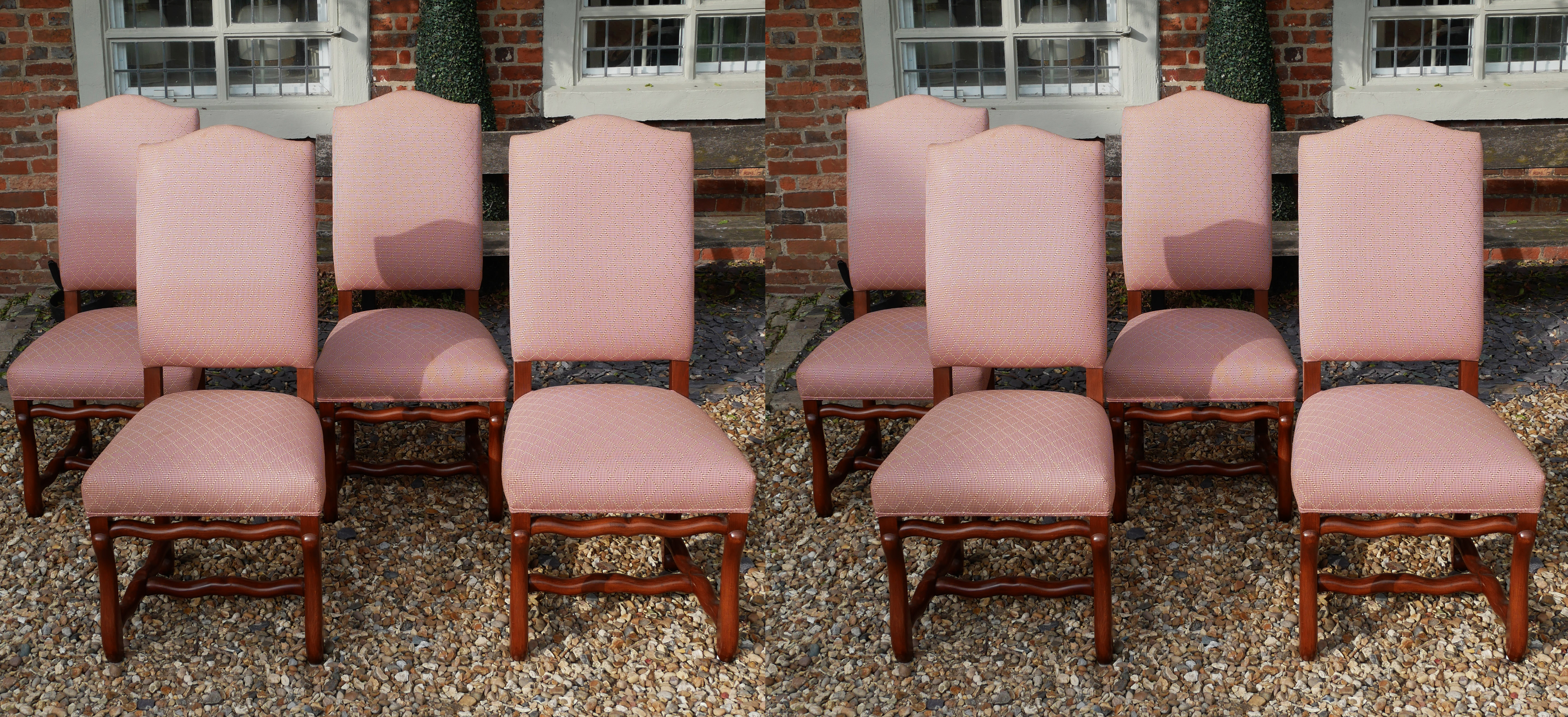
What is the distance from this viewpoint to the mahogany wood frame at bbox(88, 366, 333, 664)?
7.47ft

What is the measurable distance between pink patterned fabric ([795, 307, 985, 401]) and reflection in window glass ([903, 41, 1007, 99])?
62.0 inches

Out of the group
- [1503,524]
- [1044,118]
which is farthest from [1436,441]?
[1044,118]

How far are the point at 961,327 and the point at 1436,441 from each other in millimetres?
971

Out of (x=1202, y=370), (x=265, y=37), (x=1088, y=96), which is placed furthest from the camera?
(x=1088, y=96)

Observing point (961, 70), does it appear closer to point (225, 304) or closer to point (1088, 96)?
point (1088, 96)

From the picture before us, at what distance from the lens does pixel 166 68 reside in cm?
417

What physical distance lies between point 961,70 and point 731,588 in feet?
8.67

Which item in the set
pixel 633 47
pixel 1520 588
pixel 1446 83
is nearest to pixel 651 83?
pixel 633 47

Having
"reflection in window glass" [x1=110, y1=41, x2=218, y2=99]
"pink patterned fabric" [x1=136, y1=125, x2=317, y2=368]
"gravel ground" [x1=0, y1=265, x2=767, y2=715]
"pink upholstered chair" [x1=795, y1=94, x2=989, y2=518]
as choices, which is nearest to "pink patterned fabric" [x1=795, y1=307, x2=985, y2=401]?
"pink upholstered chair" [x1=795, y1=94, x2=989, y2=518]

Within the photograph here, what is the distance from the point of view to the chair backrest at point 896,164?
3217mm

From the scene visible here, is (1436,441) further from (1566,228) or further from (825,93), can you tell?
(1566,228)

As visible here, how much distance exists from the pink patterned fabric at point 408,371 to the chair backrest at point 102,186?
882 mm

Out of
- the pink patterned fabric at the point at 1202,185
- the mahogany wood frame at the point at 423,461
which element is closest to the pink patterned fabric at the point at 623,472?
the mahogany wood frame at the point at 423,461

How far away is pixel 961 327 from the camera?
2578 millimetres
